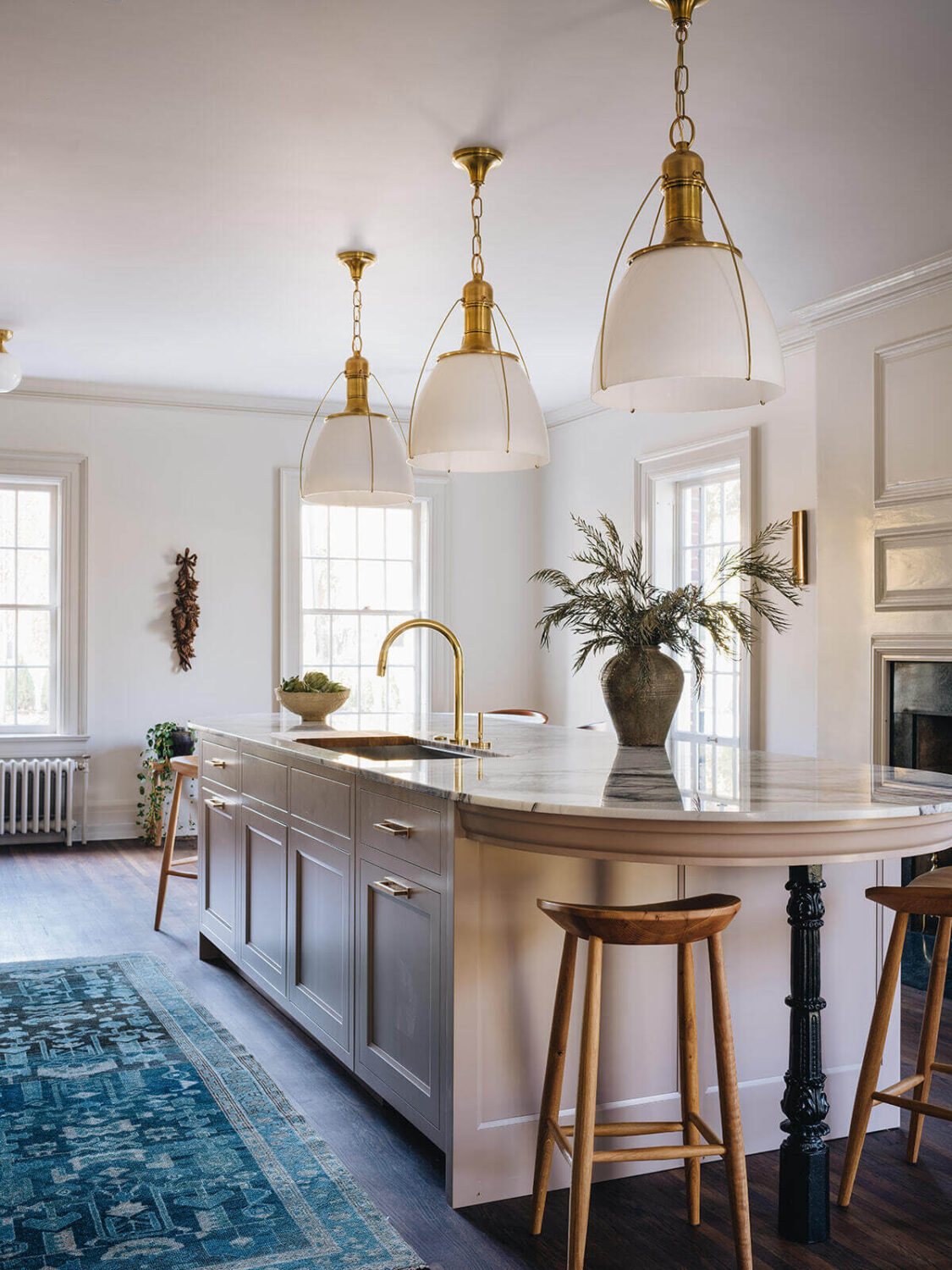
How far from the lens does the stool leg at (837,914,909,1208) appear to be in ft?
8.89

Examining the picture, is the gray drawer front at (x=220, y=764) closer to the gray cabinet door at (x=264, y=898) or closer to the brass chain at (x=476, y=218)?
the gray cabinet door at (x=264, y=898)

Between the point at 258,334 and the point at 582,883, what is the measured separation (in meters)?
4.39

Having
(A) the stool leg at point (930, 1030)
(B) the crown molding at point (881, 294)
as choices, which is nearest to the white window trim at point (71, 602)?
(B) the crown molding at point (881, 294)

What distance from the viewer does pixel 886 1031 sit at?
2762mm

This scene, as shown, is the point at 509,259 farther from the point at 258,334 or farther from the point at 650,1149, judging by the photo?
the point at 650,1149

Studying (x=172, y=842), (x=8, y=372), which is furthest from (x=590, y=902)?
(x=8, y=372)

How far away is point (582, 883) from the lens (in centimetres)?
278

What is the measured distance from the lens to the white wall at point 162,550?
24.8 ft

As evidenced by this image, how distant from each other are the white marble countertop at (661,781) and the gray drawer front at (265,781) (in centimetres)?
10

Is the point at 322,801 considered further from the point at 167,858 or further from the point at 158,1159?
the point at 167,858

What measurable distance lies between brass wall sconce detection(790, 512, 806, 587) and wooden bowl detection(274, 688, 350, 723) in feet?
8.23

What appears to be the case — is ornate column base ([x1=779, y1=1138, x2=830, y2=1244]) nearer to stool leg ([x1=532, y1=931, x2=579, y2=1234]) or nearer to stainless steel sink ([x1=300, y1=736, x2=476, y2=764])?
stool leg ([x1=532, y1=931, x2=579, y2=1234])

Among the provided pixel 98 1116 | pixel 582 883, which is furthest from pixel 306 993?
pixel 582 883

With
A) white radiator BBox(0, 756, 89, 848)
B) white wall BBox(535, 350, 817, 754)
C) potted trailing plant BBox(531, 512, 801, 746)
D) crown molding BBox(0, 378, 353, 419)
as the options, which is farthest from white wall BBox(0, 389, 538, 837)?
potted trailing plant BBox(531, 512, 801, 746)
